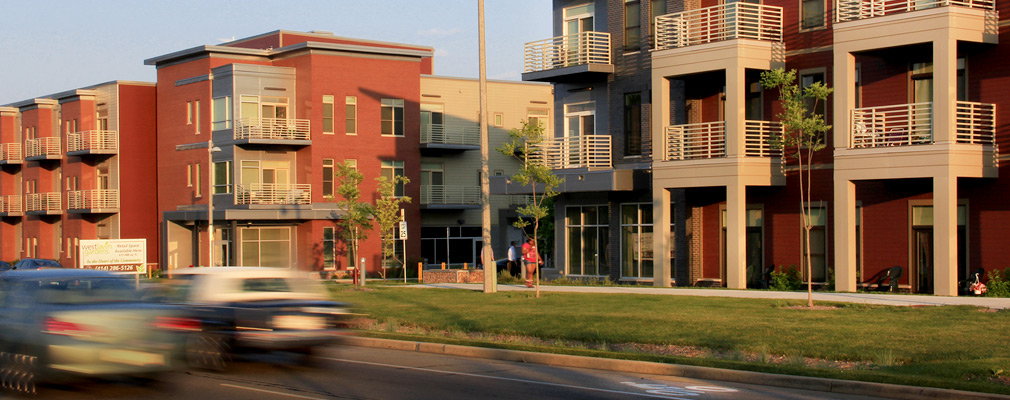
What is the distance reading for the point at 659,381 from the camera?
14.0 metres

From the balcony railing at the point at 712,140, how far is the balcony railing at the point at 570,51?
468 cm

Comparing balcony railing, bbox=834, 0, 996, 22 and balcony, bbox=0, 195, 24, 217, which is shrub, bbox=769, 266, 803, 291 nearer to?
balcony railing, bbox=834, 0, 996, 22

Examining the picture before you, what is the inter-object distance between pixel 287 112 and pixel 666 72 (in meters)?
27.2

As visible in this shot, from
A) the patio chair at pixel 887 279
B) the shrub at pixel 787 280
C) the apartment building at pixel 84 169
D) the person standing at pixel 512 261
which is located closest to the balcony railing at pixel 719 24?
the shrub at pixel 787 280

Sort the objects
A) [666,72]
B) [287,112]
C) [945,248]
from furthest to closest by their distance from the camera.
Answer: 1. [287,112]
2. [666,72]
3. [945,248]

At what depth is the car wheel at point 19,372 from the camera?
1224 centimetres

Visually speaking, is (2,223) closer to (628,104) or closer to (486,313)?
(628,104)

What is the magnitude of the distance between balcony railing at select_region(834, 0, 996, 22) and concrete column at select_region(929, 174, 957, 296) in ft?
14.5

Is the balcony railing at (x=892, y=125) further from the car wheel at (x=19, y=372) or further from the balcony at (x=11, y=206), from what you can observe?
the balcony at (x=11, y=206)

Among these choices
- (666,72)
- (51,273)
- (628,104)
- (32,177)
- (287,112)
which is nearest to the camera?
(51,273)

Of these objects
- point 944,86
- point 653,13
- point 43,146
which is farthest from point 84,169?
point 944,86

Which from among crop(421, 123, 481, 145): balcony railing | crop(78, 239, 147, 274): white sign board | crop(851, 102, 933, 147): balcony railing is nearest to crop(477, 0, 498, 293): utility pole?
crop(851, 102, 933, 147): balcony railing

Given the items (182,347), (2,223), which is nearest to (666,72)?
(182,347)

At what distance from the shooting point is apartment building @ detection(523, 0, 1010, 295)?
25.8 m
